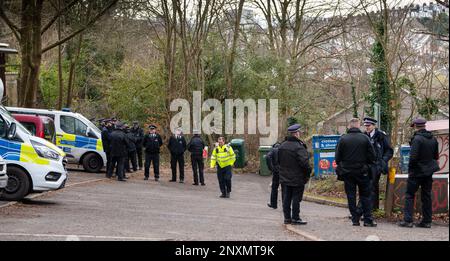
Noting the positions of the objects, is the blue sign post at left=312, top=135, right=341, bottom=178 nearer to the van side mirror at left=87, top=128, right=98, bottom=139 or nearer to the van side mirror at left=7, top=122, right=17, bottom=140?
the van side mirror at left=87, top=128, right=98, bottom=139

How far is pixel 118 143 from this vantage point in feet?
70.9

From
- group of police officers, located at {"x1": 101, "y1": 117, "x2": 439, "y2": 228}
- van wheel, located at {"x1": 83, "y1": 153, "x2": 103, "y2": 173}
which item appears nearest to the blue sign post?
van wheel, located at {"x1": 83, "y1": 153, "x2": 103, "y2": 173}

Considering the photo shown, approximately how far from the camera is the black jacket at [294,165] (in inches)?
477

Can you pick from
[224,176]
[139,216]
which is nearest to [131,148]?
[224,176]

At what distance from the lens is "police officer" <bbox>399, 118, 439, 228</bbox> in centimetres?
1221

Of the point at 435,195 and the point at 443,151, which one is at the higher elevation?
the point at 443,151

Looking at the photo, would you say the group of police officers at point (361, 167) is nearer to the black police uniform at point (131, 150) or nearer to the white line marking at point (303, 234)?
the white line marking at point (303, 234)

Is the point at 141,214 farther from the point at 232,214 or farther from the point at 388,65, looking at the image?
the point at 388,65

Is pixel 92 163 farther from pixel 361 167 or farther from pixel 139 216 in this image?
pixel 361 167

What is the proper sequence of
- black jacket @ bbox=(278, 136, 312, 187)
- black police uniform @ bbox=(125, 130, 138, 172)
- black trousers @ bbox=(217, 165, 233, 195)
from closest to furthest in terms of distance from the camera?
black jacket @ bbox=(278, 136, 312, 187) < black trousers @ bbox=(217, 165, 233, 195) < black police uniform @ bbox=(125, 130, 138, 172)

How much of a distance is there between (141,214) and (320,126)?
20149 millimetres

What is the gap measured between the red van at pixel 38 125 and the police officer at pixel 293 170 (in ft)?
38.2

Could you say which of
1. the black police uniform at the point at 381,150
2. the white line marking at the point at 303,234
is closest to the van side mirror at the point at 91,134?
the white line marking at the point at 303,234

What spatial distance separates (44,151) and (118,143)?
267 inches
